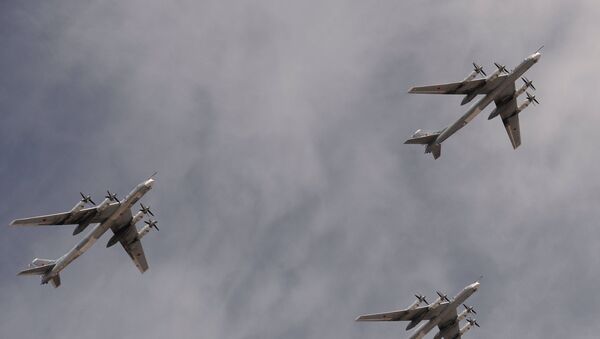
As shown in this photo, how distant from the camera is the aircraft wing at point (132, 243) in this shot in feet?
454

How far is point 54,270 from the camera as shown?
133625 millimetres

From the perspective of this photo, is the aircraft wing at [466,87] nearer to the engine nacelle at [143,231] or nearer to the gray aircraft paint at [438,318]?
the gray aircraft paint at [438,318]

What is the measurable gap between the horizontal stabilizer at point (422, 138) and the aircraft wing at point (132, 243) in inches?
1690

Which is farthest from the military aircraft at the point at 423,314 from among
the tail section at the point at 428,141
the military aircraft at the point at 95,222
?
the military aircraft at the point at 95,222

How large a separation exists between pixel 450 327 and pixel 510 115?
34.2 metres

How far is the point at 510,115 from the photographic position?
467 feet

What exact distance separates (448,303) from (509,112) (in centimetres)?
3019

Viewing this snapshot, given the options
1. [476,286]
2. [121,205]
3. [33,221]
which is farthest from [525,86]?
[33,221]

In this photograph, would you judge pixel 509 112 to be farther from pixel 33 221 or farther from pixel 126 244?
pixel 33 221

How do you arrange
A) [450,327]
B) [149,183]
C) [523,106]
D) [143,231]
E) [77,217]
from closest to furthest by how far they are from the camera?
1. [149,183]
2. [77,217]
3. [143,231]
4. [523,106]
5. [450,327]

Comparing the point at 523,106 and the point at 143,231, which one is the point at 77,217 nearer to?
the point at 143,231

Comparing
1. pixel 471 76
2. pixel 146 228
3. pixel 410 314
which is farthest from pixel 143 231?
pixel 471 76

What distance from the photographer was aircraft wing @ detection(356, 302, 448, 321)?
456ft

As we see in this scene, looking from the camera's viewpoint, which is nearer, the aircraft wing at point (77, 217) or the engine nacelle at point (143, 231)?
the aircraft wing at point (77, 217)
